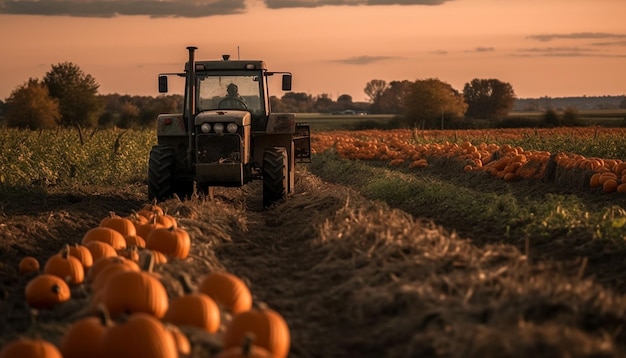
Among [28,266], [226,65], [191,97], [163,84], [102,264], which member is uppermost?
[226,65]

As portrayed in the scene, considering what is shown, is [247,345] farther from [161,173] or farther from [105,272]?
[161,173]

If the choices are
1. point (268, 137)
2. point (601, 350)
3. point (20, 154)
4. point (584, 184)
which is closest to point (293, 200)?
point (268, 137)

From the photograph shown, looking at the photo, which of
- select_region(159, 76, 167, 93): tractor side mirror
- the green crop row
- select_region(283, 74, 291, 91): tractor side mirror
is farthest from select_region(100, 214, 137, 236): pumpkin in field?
the green crop row

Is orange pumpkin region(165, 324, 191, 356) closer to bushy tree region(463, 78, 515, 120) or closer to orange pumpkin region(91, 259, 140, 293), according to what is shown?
orange pumpkin region(91, 259, 140, 293)

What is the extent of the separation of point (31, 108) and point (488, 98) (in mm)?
47254

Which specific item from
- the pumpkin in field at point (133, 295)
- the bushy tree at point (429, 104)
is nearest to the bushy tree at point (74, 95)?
the bushy tree at point (429, 104)

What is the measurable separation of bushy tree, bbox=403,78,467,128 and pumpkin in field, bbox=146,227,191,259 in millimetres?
60340

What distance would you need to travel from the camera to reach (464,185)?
22.8 metres

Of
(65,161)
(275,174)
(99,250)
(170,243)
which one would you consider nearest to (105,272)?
(99,250)

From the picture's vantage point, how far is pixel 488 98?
88750mm

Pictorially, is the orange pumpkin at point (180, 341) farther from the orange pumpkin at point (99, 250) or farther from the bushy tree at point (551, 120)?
the bushy tree at point (551, 120)

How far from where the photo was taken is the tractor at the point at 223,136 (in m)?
15.8

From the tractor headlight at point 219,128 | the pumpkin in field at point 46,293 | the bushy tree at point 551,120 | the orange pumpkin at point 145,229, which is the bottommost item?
the bushy tree at point 551,120

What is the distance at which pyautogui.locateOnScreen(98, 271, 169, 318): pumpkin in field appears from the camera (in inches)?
256
